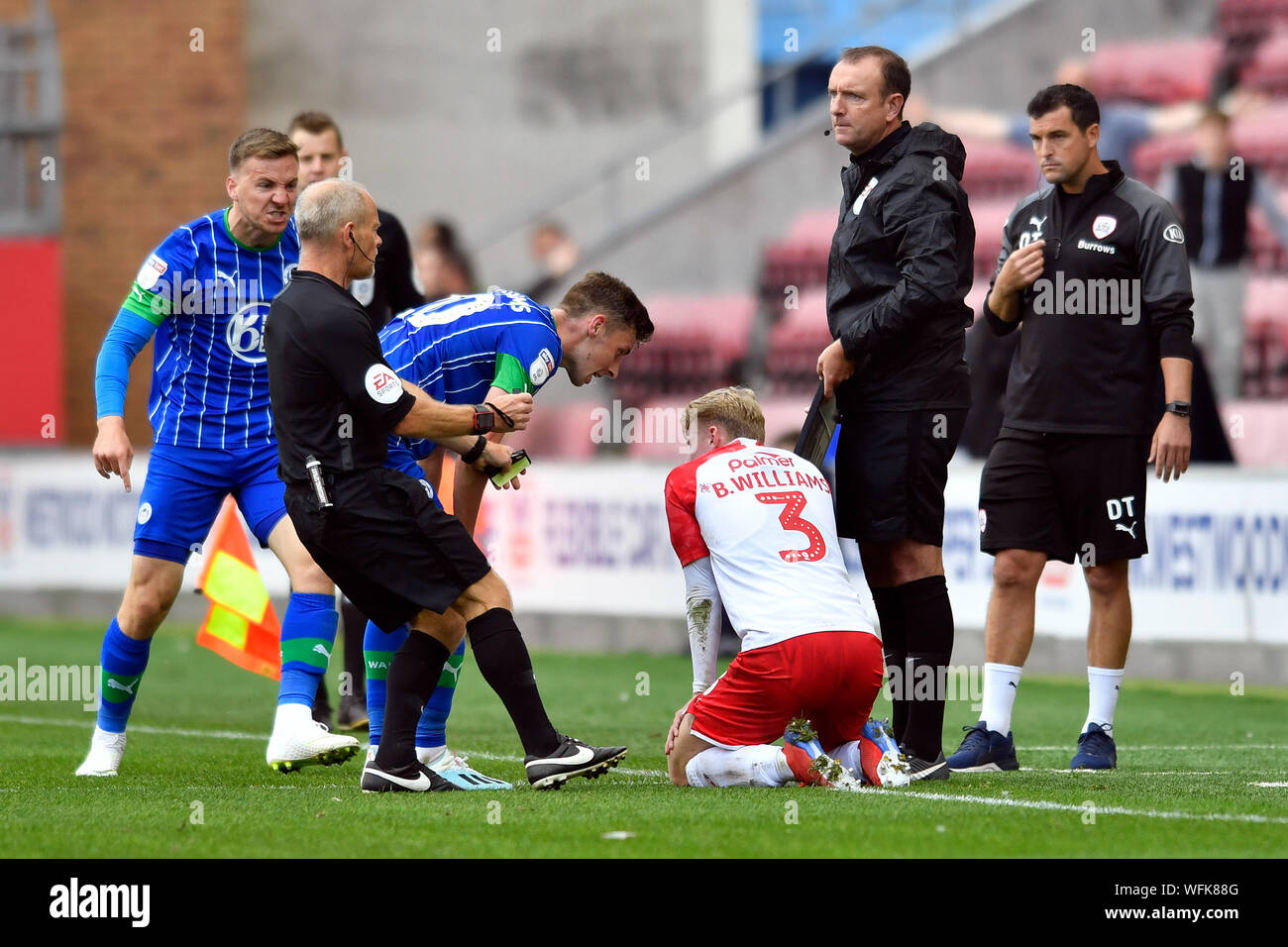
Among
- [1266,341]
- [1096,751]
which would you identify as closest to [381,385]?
[1096,751]

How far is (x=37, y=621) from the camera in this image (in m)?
15.7

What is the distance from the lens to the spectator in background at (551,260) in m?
19.9

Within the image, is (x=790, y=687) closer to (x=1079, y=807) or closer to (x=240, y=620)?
(x=1079, y=807)

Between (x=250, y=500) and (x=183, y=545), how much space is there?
0.29 metres

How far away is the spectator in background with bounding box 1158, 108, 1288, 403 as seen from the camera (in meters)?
15.3

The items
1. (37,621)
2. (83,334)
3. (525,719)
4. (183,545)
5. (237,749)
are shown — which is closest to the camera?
(525,719)

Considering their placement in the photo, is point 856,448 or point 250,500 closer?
point 856,448

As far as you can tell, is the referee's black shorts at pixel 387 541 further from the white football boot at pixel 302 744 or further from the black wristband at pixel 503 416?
the white football boot at pixel 302 744

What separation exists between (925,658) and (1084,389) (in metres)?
1.27

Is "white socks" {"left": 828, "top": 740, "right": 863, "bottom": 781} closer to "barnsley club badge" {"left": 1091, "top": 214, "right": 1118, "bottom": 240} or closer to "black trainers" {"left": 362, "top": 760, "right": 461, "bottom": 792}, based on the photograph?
"black trainers" {"left": 362, "top": 760, "right": 461, "bottom": 792}

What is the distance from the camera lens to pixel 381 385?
557 centimetres

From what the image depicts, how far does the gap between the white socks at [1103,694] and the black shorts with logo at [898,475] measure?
1096 mm
